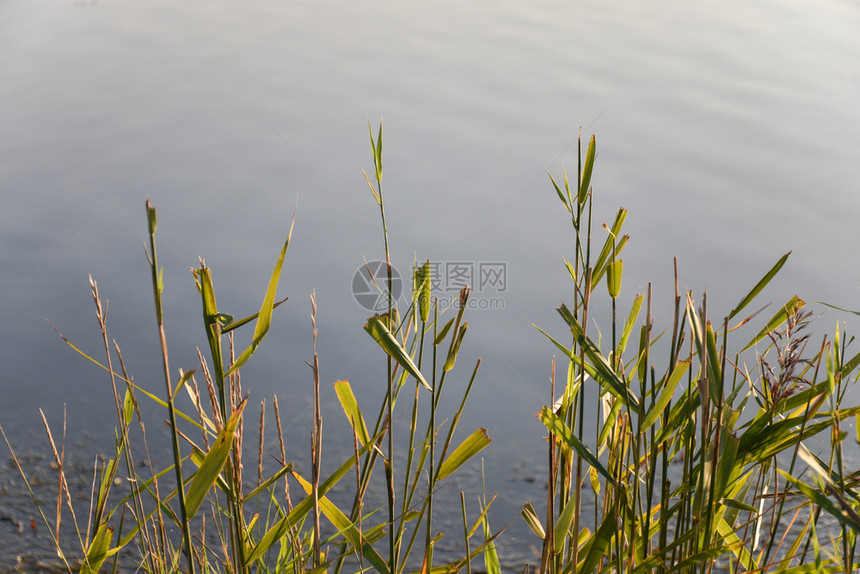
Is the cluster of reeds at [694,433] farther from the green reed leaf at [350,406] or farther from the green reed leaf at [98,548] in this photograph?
the green reed leaf at [98,548]

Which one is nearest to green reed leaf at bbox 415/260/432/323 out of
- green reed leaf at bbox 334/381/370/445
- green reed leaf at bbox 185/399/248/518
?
green reed leaf at bbox 334/381/370/445

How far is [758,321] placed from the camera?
2305mm

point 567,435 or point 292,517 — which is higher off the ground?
point 567,435

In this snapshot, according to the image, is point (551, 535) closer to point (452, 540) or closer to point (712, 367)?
point (712, 367)

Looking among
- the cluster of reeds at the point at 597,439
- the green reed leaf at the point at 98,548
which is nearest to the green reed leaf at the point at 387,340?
the cluster of reeds at the point at 597,439

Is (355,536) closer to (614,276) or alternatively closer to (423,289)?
(423,289)

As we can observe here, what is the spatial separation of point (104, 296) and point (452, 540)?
64.8 inches

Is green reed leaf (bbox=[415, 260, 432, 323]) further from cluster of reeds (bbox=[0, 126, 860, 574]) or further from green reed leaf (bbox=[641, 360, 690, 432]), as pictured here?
green reed leaf (bbox=[641, 360, 690, 432])


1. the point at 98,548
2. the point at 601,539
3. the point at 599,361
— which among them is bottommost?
the point at 98,548

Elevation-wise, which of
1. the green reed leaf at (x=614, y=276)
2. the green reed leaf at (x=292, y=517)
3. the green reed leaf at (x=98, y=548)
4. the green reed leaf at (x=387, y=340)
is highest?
the green reed leaf at (x=614, y=276)

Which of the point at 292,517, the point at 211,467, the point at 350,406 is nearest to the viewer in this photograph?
the point at 211,467

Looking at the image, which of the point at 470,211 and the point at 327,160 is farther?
the point at 327,160

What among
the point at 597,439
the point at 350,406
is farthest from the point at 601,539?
the point at 350,406

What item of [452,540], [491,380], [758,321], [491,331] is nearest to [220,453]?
[452,540]
